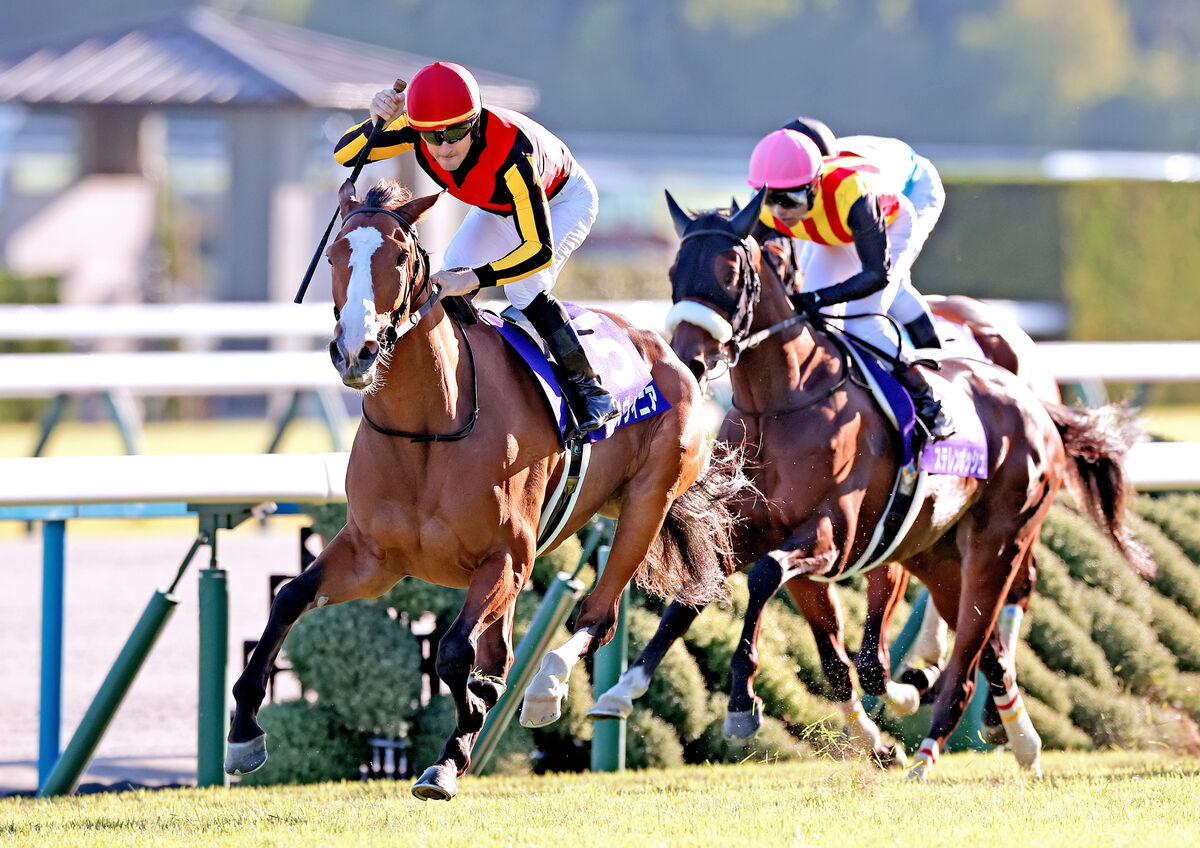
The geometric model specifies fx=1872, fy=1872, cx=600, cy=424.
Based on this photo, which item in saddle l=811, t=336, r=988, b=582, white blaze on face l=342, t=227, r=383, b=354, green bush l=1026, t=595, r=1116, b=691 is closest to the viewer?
white blaze on face l=342, t=227, r=383, b=354

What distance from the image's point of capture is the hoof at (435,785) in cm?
435

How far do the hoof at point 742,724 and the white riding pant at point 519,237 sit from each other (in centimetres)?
128

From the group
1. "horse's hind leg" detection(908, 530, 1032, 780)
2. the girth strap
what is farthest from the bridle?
"horse's hind leg" detection(908, 530, 1032, 780)

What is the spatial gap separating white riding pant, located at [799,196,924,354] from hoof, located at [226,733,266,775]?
238 cm

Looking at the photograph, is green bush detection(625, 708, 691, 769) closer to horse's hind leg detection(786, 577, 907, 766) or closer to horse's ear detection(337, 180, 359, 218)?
horse's hind leg detection(786, 577, 907, 766)

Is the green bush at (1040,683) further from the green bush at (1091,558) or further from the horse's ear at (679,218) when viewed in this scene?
the horse's ear at (679,218)

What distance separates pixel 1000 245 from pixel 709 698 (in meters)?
12.1

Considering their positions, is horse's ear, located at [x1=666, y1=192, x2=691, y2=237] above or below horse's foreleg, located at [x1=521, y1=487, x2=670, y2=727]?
above

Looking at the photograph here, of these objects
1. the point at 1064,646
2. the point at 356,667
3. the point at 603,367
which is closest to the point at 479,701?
the point at 603,367

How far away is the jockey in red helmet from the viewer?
14.8 ft

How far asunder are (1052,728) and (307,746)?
8.94ft

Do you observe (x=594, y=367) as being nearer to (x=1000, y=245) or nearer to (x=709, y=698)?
(x=709, y=698)

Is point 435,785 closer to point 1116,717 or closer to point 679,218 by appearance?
point 679,218

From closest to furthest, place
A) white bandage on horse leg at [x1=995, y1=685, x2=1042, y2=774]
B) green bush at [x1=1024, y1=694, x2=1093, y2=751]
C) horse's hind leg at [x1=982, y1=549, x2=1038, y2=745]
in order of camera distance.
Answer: white bandage on horse leg at [x1=995, y1=685, x2=1042, y2=774] → horse's hind leg at [x1=982, y1=549, x2=1038, y2=745] → green bush at [x1=1024, y1=694, x2=1093, y2=751]
